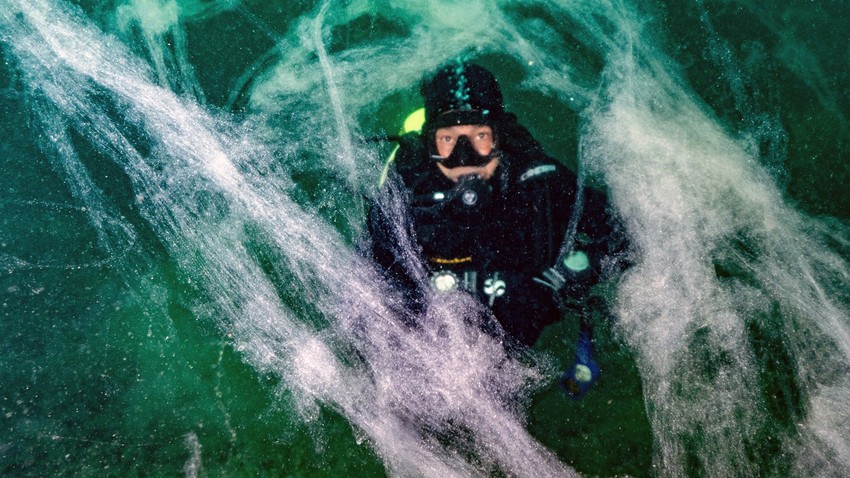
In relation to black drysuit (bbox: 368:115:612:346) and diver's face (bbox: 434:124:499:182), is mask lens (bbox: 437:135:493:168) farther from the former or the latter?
black drysuit (bbox: 368:115:612:346)

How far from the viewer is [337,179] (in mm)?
3840

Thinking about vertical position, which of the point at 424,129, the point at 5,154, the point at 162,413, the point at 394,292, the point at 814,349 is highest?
the point at 424,129

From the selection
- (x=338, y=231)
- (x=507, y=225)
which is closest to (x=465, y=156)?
(x=507, y=225)

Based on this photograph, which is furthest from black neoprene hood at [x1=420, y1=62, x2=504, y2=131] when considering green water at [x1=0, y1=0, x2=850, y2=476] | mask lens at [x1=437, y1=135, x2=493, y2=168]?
green water at [x1=0, y1=0, x2=850, y2=476]

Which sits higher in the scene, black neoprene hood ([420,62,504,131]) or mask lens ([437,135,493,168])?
black neoprene hood ([420,62,504,131])

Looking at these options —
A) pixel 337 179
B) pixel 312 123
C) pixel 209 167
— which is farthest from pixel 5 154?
pixel 337 179

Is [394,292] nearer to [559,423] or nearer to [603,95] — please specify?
[559,423]

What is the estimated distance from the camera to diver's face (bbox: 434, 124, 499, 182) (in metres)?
2.74

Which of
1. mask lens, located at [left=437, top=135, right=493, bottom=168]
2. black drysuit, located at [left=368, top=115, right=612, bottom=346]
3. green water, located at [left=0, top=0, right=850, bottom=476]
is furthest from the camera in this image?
green water, located at [left=0, top=0, right=850, bottom=476]

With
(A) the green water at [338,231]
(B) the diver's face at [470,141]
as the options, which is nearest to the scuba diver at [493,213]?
(B) the diver's face at [470,141]

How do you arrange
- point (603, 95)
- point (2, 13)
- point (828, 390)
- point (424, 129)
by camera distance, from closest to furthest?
1. point (424, 129)
2. point (828, 390)
3. point (2, 13)
4. point (603, 95)

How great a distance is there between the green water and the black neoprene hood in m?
1.07

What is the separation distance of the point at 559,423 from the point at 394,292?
1.97 meters

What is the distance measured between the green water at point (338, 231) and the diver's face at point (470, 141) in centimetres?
117
